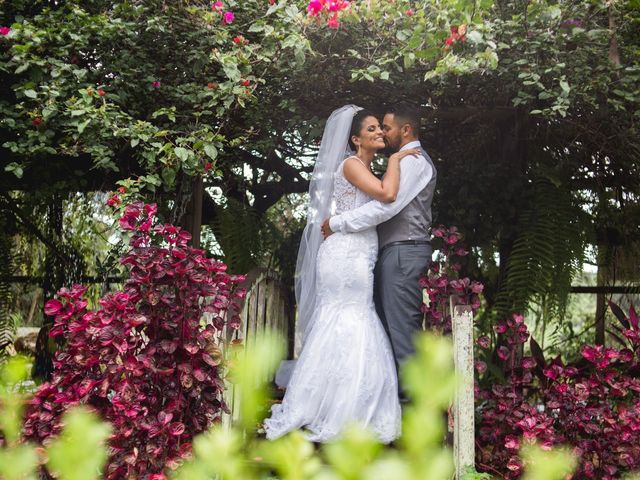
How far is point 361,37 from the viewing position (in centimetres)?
380

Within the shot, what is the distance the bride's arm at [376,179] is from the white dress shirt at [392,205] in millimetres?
40

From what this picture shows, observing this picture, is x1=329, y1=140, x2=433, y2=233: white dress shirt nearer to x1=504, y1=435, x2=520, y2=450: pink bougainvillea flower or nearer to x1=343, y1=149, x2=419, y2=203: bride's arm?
x1=343, y1=149, x2=419, y2=203: bride's arm

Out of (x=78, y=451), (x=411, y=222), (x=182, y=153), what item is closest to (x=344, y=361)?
(x=411, y=222)

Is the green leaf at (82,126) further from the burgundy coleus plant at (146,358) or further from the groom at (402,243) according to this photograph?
the groom at (402,243)

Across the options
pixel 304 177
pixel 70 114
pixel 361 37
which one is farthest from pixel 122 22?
pixel 304 177

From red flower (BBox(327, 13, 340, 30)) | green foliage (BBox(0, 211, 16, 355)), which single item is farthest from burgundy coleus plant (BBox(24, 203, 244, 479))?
green foliage (BBox(0, 211, 16, 355))

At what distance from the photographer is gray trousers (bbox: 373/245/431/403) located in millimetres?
3867

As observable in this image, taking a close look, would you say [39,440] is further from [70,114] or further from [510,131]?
[510,131]

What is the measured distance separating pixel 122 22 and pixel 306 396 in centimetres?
242

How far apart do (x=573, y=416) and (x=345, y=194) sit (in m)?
1.86

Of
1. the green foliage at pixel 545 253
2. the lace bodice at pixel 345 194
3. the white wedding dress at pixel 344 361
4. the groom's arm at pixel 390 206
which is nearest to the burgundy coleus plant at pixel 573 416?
the white wedding dress at pixel 344 361

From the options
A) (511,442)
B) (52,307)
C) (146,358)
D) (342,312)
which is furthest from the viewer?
(342,312)

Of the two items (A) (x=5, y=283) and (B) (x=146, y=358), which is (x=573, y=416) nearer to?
(B) (x=146, y=358)

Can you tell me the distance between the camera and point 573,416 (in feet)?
11.6
